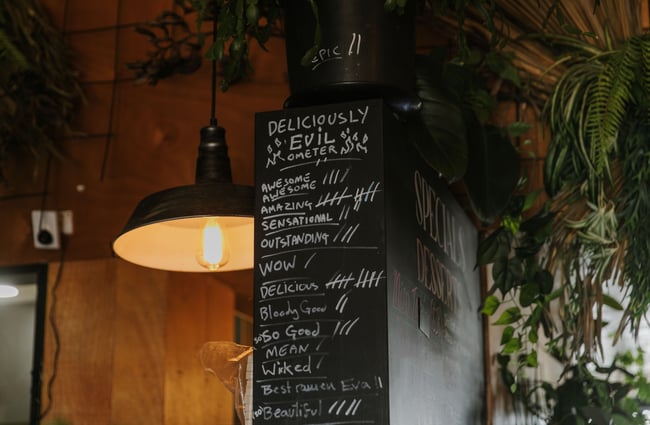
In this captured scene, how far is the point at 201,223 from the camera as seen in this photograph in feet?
10.6

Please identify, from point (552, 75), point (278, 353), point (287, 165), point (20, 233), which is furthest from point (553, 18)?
point (20, 233)

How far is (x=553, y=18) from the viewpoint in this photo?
3600mm

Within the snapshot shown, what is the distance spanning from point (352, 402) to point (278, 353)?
229 millimetres

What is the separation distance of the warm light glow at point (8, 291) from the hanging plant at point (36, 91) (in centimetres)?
65

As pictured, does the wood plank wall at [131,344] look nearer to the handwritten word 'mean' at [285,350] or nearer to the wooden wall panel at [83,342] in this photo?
the wooden wall panel at [83,342]

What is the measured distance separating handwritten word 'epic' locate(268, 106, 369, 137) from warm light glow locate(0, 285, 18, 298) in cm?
227

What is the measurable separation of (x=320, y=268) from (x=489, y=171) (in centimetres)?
115

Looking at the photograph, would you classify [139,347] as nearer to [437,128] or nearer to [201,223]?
[201,223]

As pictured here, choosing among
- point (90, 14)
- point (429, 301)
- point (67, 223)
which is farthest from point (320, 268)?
point (90, 14)

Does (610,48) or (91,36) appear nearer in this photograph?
(610,48)

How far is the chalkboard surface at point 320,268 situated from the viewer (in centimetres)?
238

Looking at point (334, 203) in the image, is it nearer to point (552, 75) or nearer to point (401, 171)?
point (401, 171)

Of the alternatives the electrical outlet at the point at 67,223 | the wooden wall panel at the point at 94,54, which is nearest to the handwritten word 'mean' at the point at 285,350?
the electrical outlet at the point at 67,223

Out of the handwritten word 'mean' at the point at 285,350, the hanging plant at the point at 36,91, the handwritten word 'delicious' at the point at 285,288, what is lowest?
the handwritten word 'mean' at the point at 285,350
